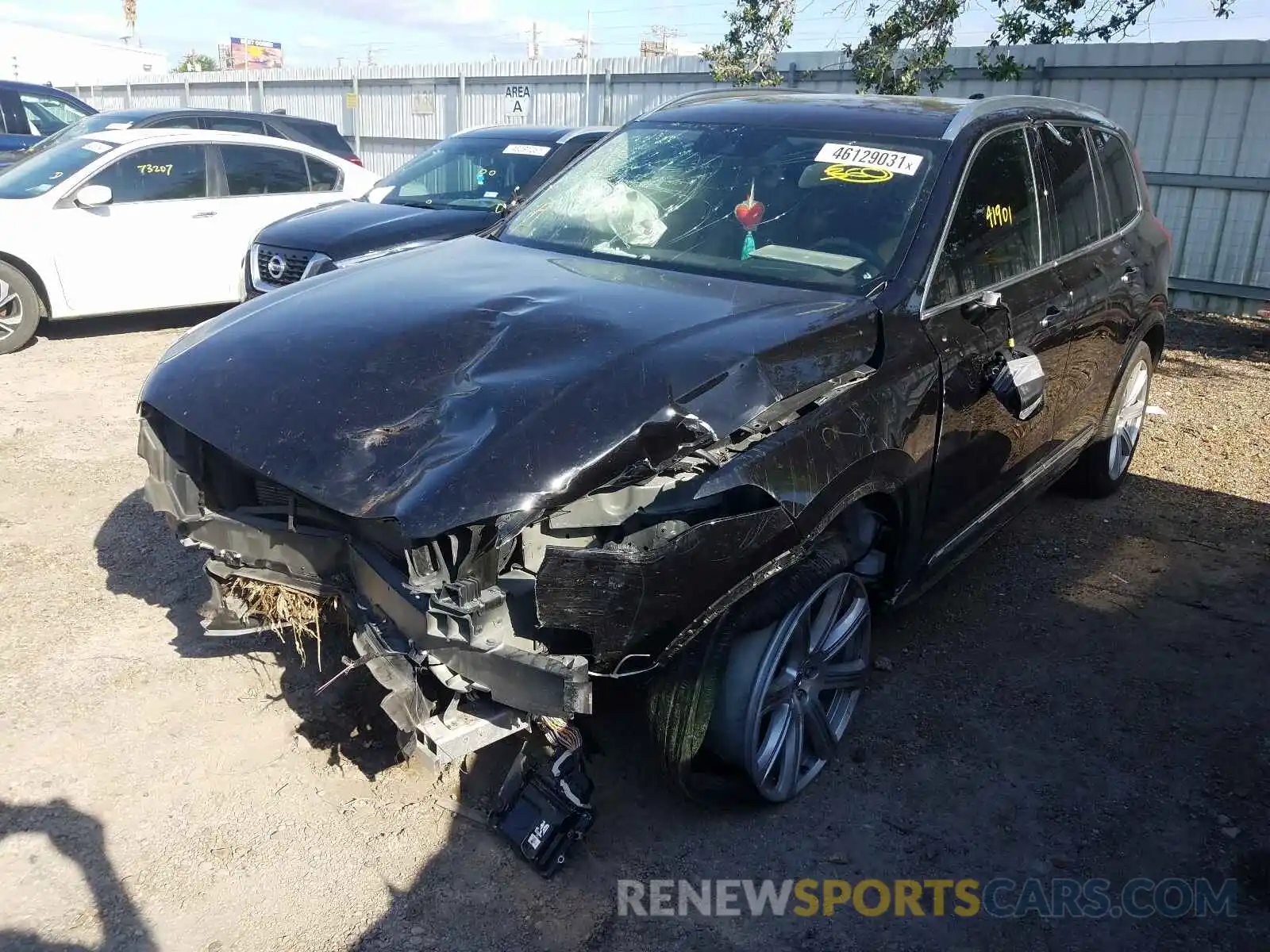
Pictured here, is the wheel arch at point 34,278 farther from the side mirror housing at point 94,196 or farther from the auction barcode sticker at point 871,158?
the auction barcode sticker at point 871,158

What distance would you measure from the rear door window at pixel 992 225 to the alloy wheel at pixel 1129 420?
1.71 m

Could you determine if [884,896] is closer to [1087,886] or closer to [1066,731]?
[1087,886]

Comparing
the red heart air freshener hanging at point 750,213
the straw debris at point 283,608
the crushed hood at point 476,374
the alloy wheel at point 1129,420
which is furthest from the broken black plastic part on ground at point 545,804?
the alloy wheel at point 1129,420

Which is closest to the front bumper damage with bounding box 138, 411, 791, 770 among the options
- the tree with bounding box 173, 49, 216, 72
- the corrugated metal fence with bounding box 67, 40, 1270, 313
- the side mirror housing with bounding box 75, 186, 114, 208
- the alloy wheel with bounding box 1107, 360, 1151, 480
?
the alloy wheel with bounding box 1107, 360, 1151, 480

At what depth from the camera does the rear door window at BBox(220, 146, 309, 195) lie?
8.95 metres

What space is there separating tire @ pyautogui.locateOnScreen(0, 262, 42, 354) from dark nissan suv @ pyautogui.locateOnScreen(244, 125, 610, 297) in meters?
1.91

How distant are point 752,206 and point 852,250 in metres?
0.45

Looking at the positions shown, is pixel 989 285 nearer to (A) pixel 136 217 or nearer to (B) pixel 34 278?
(A) pixel 136 217

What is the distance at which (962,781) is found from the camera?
340cm

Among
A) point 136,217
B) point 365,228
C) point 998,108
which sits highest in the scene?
point 998,108

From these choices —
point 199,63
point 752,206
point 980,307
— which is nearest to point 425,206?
point 752,206

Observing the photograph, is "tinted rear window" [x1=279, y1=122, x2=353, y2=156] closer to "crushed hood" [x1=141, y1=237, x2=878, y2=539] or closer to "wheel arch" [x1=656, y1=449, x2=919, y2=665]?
"crushed hood" [x1=141, y1=237, x2=878, y2=539]

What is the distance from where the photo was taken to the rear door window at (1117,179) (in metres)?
5.00

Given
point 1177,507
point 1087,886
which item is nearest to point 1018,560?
point 1177,507
